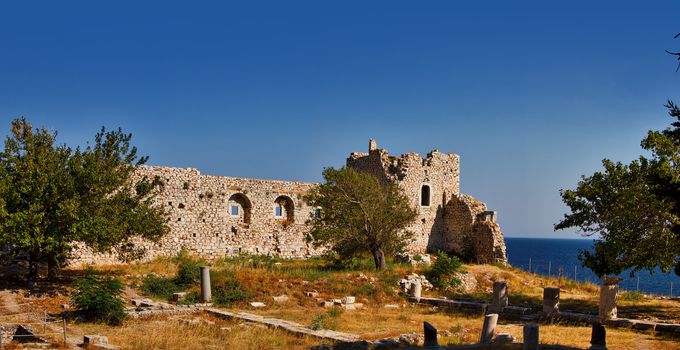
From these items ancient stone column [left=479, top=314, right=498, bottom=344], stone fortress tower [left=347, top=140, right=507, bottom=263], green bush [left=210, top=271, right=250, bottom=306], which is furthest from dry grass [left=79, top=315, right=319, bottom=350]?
stone fortress tower [left=347, top=140, right=507, bottom=263]

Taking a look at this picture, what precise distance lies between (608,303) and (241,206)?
68.5 ft

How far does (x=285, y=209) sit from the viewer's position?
35.8 m

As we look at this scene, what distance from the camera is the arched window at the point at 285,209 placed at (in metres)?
35.2

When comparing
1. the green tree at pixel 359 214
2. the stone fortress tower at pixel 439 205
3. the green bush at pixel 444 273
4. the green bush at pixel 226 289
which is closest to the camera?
the green bush at pixel 226 289

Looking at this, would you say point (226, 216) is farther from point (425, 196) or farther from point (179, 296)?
point (425, 196)

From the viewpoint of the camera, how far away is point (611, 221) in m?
18.9

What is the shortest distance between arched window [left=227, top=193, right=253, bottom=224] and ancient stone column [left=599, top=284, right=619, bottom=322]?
2013cm

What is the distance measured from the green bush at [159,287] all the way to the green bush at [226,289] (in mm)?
1516

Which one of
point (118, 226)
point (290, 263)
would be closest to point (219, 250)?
point (290, 263)

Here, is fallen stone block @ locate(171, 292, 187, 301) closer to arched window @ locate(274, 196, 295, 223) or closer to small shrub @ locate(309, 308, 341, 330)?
small shrub @ locate(309, 308, 341, 330)

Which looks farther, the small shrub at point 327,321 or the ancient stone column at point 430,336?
the small shrub at point 327,321

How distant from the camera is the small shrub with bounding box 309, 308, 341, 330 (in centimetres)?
1674

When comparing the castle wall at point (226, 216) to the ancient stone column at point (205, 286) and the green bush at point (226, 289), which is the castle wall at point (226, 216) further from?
the ancient stone column at point (205, 286)

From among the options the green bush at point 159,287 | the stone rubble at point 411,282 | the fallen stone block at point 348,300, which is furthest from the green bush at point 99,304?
the stone rubble at point 411,282
